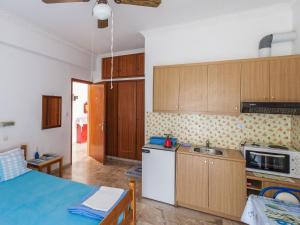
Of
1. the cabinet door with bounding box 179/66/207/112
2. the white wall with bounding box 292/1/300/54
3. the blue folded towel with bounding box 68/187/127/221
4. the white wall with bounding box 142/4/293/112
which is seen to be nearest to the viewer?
the blue folded towel with bounding box 68/187/127/221

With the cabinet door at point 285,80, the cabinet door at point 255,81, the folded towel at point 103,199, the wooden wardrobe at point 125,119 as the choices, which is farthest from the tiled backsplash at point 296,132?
the wooden wardrobe at point 125,119

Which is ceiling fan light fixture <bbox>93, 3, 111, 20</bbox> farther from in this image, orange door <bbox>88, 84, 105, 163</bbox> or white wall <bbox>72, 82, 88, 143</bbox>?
white wall <bbox>72, 82, 88, 143</bbox>

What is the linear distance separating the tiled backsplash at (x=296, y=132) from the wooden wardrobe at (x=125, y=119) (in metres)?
2.95

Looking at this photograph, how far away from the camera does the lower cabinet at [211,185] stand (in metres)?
2.16

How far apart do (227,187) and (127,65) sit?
3.51 m

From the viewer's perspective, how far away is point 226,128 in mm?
2676

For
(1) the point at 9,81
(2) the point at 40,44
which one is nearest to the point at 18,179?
(1) the point at 9,81

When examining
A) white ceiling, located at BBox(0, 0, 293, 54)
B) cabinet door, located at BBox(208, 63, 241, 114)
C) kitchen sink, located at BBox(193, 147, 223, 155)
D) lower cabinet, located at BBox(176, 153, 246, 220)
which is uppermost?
white ceiling, located at BBox(0, 0, 293, 54)

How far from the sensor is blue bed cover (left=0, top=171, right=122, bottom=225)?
141 centimetres

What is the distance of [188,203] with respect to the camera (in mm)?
2434

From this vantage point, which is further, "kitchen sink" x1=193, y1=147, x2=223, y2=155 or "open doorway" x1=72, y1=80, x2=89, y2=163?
"open doorway" x1=72, y1=80, x2=89, y2=163

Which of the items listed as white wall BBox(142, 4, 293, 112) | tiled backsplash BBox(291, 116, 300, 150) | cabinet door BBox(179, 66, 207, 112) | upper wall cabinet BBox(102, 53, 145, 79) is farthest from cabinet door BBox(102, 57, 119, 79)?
tiled backsplash BBox(291, 116, 300, 150)

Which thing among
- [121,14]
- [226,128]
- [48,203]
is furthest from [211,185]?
[121,14]

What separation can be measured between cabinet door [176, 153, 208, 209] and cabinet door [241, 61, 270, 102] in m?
1.14
